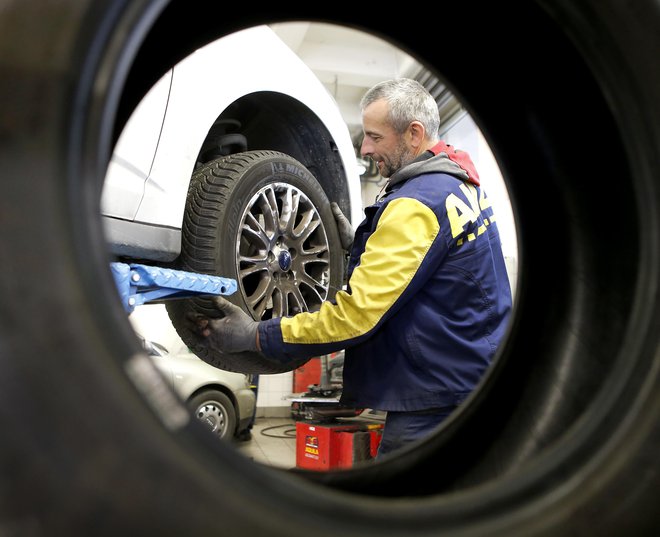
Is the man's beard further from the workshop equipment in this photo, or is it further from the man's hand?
the workshop equipment

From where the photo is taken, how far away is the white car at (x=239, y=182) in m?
1.61

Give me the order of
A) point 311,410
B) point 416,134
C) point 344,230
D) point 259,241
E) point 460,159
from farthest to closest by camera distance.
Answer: point 311,410, point 344,230, point 416,134, point 460,159, point 259,241

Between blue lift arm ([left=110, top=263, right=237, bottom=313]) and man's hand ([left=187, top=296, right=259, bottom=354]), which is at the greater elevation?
blue lift arm ([left=110, top=263, right=237, bottom=313])

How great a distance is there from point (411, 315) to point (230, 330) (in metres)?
0.54

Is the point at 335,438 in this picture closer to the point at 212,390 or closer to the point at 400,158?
the point at 212,390

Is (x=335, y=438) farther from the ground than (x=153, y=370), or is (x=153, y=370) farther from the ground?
(x=153, y=370)

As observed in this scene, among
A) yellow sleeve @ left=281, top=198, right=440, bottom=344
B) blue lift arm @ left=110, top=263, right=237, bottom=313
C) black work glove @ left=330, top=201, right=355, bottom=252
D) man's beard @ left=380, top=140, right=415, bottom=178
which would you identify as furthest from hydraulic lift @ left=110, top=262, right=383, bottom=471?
man's beard @ left=380, top=140, right=415, bottom=178

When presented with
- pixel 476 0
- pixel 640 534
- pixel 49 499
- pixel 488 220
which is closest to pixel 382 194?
pixel 488 220

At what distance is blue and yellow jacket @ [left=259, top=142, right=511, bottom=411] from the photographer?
1.72 metres

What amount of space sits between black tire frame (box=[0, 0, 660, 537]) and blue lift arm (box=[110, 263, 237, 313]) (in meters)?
0.79

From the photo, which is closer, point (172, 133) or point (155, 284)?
point (155, 284)

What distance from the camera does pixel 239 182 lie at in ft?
6.11

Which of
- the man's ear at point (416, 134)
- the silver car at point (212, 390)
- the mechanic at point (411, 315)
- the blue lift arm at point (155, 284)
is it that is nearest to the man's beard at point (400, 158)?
the man's ear at point (416, 134)

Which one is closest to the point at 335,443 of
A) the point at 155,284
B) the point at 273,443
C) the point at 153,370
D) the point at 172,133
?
the point at 273,443
